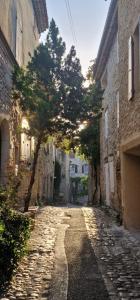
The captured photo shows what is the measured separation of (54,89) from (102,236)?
4.86 meters

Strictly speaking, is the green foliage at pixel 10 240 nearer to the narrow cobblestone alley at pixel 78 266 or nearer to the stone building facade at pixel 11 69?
the narrow cobblestone alley at pixel 78 266

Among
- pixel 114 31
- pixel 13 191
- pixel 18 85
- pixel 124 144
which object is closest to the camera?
pixel 13 191

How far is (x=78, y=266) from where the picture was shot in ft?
19.7

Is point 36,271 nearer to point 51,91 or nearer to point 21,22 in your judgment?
point 51,91

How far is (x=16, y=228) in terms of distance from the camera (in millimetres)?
5750

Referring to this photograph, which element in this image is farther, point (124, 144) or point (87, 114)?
point (87, 114)

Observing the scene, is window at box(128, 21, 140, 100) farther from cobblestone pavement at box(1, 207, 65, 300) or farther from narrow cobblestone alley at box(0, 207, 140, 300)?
cobblestone pavement at box(1, 207, 65, 300)

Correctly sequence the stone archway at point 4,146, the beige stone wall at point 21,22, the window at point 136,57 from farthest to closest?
the stone archway at point 4,146 → the beige stone wall at point 21,22 → the window at point 136,57

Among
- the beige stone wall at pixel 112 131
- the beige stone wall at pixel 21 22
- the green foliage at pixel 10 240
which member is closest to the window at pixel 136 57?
the beige stone wall at pixel 21 22

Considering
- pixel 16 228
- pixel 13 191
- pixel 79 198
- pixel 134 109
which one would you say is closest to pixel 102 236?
pixel 13 191

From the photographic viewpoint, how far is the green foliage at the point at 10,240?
4727mm

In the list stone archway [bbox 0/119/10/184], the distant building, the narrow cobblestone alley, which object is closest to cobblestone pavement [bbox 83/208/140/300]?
the narrow cobblestone alley

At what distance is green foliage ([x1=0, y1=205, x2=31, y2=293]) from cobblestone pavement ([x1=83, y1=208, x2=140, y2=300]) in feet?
4.18

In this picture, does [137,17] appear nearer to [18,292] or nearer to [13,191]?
[13,191]
